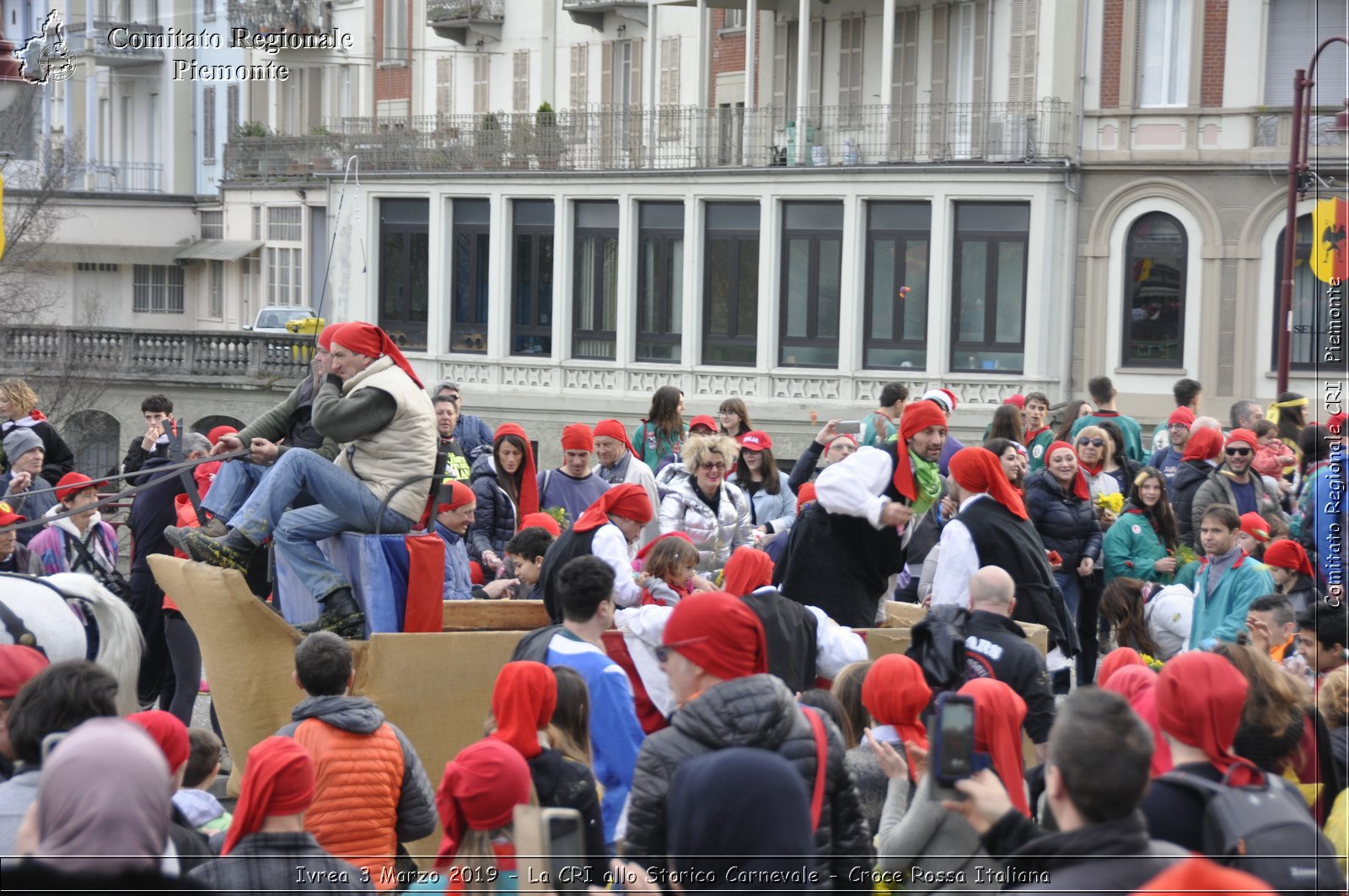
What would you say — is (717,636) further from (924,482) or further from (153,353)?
(153,353)

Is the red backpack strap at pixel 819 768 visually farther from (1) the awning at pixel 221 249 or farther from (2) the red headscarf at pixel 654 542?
(1) the awning at pixel 221 249

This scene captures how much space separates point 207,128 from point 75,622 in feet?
145

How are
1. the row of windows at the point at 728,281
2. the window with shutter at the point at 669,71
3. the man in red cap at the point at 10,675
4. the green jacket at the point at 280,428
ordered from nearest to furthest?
1. the man in red cap at the point at 10,675
2. the green jacket at the point at 280,428
3. the row of windows at the point at 728,281
4. the window with shutter at the point at 669,71

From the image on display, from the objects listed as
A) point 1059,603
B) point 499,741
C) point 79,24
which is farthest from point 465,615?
point 79,24

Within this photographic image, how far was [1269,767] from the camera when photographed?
17.2 ft

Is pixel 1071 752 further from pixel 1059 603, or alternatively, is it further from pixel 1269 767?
pixel 1059 603

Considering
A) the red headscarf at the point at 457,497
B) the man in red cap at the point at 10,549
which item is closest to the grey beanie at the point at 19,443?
the man in red cap at the point at 10,549

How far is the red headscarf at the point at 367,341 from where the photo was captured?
320 inches

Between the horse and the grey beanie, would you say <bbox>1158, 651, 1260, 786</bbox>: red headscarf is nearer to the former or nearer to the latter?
the horse

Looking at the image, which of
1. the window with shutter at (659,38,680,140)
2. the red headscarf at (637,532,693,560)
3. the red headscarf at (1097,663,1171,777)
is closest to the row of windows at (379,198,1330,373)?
the window with shutter at (659,38,680,140)

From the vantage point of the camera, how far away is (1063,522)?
37.9 feet

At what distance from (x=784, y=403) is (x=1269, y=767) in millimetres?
25831

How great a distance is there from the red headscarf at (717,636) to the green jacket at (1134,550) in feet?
23.0

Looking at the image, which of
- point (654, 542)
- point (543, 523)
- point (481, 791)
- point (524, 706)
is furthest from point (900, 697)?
point (543, 523)
